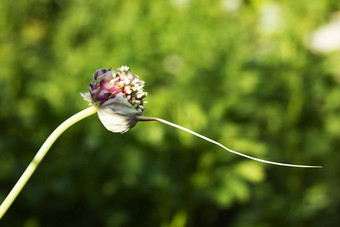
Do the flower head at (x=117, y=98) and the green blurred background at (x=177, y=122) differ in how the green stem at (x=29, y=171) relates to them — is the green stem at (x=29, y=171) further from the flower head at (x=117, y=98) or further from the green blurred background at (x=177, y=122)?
the green blurred background at (x=177, y=122)

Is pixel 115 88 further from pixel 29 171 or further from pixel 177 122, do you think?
pixel 177 122

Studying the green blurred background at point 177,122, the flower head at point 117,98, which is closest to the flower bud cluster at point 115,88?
the flower head at point 117,98

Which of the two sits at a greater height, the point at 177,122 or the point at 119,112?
the point at 177,122

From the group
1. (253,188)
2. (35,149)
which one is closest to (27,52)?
(35,149)

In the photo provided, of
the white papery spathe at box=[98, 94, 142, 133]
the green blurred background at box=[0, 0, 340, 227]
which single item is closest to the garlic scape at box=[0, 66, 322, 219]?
the white papery spathe at box=[98, 94, 142, 133]

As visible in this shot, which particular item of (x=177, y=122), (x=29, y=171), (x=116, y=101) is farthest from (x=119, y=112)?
(x=177, y=122)

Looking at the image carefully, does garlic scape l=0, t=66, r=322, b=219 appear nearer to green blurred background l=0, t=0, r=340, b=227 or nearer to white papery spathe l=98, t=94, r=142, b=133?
white papery spathe l=98, t=94, r=142, b=133

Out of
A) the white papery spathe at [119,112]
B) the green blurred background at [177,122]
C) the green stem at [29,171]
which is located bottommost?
the green stem at [29,171]

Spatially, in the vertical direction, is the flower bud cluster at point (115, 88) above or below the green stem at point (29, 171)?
above
